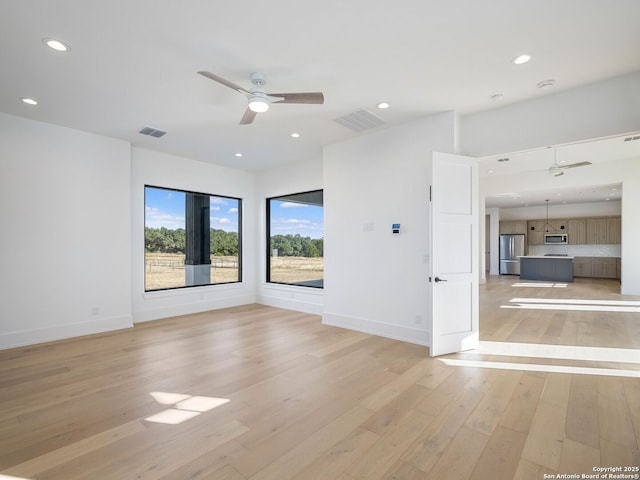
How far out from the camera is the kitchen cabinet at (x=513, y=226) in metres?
13.3

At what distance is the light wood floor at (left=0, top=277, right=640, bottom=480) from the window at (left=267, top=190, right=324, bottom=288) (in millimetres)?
2205

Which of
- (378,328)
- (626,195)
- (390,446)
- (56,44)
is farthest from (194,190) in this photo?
(626,195)

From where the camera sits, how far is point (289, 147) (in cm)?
566

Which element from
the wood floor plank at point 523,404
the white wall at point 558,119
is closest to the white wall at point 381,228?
the white wall at point 558,119

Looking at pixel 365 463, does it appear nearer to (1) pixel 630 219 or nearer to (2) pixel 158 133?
(2) pixel 158 133

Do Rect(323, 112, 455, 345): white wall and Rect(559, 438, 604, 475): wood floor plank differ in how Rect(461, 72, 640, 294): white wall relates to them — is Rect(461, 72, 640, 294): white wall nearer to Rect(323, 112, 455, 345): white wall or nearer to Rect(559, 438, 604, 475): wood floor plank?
Rect(323, 112, 455, 345): white wall

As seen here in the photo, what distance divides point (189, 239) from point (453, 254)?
17.0 feet

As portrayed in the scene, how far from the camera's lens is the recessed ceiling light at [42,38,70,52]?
2.68 m

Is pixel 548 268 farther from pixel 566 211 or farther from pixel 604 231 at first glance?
pixel 566 211

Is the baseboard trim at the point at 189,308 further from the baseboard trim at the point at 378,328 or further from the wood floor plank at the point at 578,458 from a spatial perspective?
the wood floor plank at the point at 578,458

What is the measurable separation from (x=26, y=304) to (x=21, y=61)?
3.26m

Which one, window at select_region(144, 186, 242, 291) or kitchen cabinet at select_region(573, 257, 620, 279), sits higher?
window at select_region(144, 186, 242, 291)

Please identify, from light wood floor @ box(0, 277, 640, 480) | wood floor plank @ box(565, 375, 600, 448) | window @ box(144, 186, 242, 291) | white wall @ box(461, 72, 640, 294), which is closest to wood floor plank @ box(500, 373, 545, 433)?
light wood floor @ box(0, 277, 640, 480)

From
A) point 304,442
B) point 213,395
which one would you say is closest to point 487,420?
point 304,442
